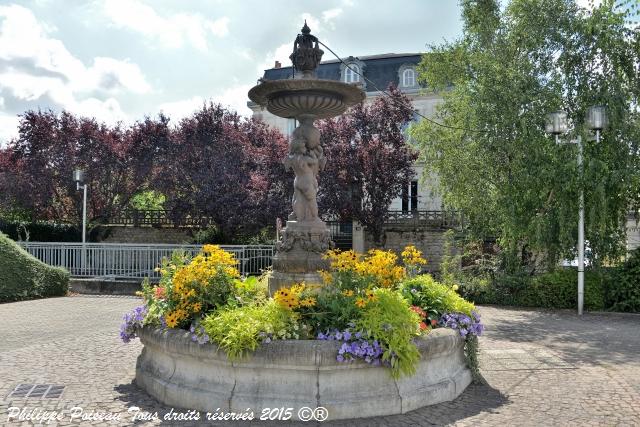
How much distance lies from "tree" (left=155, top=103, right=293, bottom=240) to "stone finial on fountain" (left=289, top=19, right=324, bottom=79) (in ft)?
36.1

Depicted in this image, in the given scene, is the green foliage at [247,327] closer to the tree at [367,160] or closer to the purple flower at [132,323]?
the purple flower at [132,323]

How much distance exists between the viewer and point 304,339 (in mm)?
4645

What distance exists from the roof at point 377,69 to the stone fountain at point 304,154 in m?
24.4

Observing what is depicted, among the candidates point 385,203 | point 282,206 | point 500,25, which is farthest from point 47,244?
point 500,25

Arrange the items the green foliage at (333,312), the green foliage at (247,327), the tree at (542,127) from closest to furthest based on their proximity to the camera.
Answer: the green foliage at (247,327), the green foliage at (333,312), the tree at (542,127)

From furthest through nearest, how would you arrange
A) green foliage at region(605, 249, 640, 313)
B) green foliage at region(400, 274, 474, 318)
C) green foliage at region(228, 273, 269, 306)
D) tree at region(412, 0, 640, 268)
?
tree at region(412, 0, 640, 268) → green foliage at region(605, 249, 640, 313) → green foliage at region(400, 274, 474, 318) → green foliage at region(228, 273, 269, 306)

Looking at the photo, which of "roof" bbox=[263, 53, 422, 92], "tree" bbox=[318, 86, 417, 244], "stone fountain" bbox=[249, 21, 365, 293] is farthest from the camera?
"roof" bbox=[263, 53, 422, 92]

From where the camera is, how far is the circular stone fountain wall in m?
4.35

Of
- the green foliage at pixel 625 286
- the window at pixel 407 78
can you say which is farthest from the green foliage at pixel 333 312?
the window at pixel 407 78

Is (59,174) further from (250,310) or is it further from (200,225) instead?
(250,310)

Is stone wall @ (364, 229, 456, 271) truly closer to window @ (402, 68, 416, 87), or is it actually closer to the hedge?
the hedge

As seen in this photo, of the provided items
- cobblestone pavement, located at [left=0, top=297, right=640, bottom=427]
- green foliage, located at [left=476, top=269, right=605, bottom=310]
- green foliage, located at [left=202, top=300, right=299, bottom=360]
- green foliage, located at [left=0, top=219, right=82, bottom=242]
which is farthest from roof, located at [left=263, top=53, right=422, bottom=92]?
green foliage, located at [left=202, top=300, right=299, bottom=360]

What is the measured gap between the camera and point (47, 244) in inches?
613

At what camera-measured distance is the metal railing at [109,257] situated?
49.9ft
